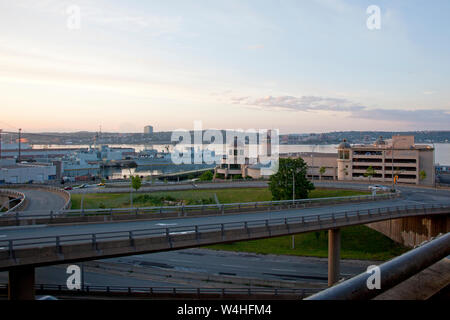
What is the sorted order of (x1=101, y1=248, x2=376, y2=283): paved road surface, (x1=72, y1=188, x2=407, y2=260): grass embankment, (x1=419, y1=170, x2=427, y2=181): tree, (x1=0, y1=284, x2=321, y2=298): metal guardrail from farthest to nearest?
(x1=419, y1=170, x2=427, y2=181): tree → (x1=72, y1=188, x2=407, y2=260): grass embankment → (x1=101, y1=248, x2=376, y2=283): paved road surface → (x1=0, y1=284, x2=321, y2=298): metal guardrail

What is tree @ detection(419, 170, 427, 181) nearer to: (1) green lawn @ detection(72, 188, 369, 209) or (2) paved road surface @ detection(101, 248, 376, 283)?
(1) green lawn @ detection(72, 188, 369, 209)

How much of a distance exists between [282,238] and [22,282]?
22.6 metres

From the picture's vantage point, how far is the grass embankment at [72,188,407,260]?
2712cm

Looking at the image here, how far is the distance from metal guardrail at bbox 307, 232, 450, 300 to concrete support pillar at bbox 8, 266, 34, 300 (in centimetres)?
1146

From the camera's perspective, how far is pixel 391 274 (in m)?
2.96

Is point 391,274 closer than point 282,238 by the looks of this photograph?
Yes

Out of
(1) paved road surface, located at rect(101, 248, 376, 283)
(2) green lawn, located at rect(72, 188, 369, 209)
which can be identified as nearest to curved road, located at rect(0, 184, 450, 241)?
(1) paved road surface, located at rect(101, 248, 376, 283)

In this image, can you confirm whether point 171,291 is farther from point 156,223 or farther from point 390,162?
point 390,162

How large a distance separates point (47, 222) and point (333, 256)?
15509 mm

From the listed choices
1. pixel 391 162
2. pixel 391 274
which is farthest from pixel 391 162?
pixel 391 274
